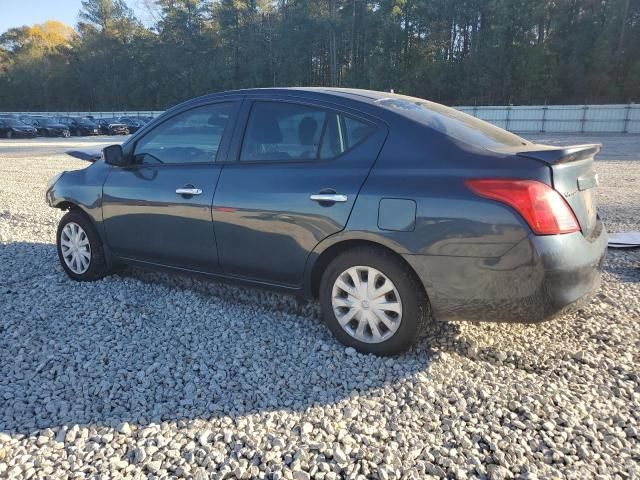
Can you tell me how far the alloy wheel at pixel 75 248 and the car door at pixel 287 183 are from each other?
1.64m

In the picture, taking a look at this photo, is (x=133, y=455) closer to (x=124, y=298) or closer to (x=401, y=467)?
(x=401, y=467)

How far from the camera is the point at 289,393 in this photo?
3043mm

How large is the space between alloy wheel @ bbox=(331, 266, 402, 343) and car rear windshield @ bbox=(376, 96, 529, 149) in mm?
985

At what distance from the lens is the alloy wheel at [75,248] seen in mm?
4836

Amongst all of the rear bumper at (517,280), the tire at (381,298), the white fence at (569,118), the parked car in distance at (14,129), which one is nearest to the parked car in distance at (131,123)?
the parked car in distance at (14,129)

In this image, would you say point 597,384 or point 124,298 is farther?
point 124,298

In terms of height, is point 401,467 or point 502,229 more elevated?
point 502,229

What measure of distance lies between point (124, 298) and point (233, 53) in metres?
76.9

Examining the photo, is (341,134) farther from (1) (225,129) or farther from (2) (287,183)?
(1) (225,129)

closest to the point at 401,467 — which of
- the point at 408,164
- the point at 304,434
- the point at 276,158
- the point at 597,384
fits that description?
the point at 304,434

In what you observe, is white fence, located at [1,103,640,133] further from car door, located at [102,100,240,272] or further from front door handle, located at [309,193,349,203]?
front door handle, located at [309,193,349,203]

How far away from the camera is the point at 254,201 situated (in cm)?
373

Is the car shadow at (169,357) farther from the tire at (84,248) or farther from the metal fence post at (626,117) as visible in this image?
the metal fence post at (626,117)

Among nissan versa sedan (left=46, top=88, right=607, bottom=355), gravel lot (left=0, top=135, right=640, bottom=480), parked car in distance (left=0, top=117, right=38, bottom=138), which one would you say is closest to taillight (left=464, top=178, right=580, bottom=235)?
nissan versa sedan (left=46, top=88, right=607, bottom=355)
